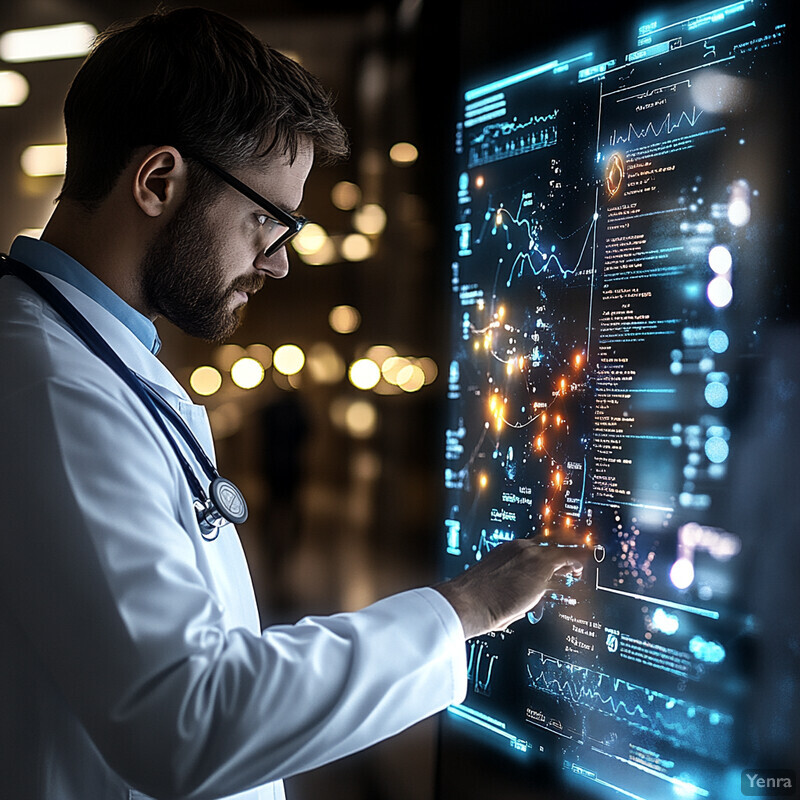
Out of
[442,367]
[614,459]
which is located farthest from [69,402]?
[442,367]

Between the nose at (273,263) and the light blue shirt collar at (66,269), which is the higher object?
the nose at (273,263)

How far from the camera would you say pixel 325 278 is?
73.9 inches

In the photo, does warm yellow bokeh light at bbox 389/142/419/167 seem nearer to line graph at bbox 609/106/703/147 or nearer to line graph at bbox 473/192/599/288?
line graph at bbox 473/192/599/288

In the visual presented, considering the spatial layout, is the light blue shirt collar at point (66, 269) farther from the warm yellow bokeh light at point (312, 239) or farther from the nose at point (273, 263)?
the warm yellow bokeh light at point (312, 239)

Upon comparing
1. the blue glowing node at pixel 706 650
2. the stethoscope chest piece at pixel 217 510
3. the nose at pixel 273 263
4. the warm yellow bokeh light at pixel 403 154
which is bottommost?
the blue glowing node at pixel 706 650

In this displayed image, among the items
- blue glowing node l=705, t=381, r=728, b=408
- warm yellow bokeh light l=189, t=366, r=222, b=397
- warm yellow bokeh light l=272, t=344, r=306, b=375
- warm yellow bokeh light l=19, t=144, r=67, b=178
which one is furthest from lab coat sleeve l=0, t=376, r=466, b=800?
warm yellow bokeh light l=19, t=144, r=67, b=178

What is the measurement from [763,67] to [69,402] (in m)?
0.79

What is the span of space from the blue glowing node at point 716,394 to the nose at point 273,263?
0.57 metres

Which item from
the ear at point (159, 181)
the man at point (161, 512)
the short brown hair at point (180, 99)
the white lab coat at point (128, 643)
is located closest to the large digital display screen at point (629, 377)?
the man at point (161, 512)

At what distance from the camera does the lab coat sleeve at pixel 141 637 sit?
2.22 ft

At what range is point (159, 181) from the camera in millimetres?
952

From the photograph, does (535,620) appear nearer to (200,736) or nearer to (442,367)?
(442,367)

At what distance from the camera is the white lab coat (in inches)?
26.7

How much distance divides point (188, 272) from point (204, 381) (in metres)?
1.12
